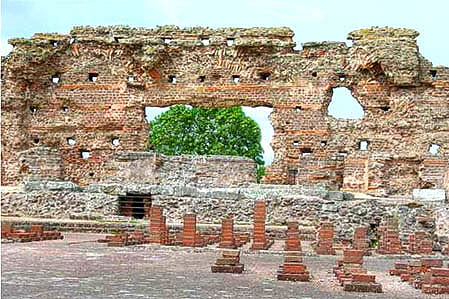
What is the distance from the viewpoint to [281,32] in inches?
1115

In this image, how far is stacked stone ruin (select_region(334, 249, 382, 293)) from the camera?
9.12 metres

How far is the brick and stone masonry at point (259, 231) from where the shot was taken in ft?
49.4

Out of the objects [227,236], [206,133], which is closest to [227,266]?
[227,236]

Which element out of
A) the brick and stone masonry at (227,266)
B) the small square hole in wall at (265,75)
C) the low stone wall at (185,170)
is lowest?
the brick and stone masonry at (227,266)

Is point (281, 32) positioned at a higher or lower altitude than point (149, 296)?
higher

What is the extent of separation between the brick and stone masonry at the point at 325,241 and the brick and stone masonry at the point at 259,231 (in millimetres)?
1010

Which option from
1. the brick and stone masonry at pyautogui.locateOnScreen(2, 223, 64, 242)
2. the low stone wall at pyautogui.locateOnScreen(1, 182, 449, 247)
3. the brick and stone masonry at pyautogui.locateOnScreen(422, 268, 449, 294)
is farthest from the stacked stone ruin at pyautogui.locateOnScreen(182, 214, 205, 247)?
the brick and stone masonry at pyautogui.locateOnScreen(422, 268, 449, 294)

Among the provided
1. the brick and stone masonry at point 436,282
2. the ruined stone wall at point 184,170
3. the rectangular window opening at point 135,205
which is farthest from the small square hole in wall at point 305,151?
the brick and stone masonry at point 436,282

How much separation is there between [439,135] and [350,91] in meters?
3.41

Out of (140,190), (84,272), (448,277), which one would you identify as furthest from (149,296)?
(140,190)

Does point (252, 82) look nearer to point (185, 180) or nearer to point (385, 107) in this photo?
point (385, 107)

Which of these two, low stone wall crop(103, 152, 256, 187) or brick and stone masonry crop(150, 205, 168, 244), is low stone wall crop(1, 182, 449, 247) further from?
brick and stone masonry crop(150, 205, 168, 244)

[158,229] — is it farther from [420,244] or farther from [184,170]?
[184,170]

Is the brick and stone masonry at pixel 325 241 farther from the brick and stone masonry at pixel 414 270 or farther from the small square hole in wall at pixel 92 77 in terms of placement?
Result: the small square hole in wall at pixel 92 77
